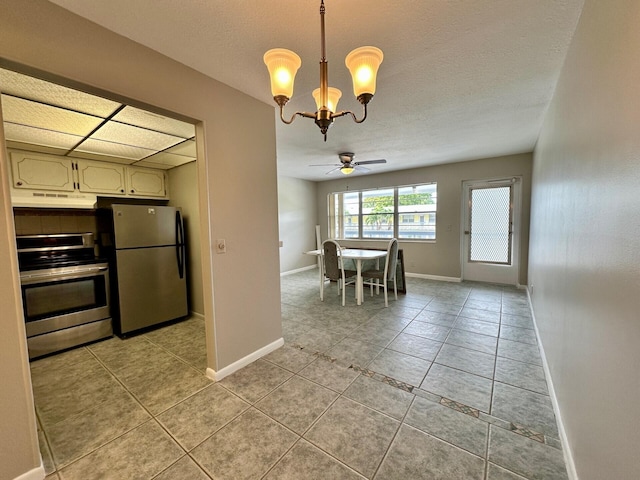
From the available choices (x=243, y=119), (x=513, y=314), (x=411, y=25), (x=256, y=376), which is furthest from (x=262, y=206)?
(x=513, y=314)

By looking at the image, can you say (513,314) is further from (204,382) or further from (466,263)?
(204,382)

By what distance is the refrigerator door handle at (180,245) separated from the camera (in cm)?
343

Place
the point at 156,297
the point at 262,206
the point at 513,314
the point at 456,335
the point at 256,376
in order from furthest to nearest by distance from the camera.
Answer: the point at 513,314 → the point at 156,297 → the point at 456,335 → the point at 262,206 → the point at 256,376

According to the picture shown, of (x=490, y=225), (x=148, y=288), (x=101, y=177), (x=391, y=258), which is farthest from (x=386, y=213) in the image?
(x=101, y=177)

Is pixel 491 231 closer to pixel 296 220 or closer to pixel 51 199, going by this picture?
pixel 296 220

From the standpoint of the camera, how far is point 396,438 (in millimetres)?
1535

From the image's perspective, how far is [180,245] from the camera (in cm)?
345

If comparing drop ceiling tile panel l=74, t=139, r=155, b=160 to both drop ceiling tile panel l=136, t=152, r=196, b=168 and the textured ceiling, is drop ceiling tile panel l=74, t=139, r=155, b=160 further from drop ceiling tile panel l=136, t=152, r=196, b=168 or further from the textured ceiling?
the textured ceiling

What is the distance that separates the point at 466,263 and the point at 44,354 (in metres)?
6.38

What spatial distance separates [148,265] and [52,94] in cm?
194

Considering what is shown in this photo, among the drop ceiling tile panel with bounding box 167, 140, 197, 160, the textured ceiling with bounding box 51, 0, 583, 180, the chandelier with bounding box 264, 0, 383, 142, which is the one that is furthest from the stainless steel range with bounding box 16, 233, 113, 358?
the chandelier with bounding box 264, 0, 383, 142

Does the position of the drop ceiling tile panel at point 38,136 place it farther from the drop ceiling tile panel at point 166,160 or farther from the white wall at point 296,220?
the white wall at point 296,220

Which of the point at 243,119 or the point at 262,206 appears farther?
the point at 262,206

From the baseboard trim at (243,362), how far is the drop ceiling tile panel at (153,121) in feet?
7.10
